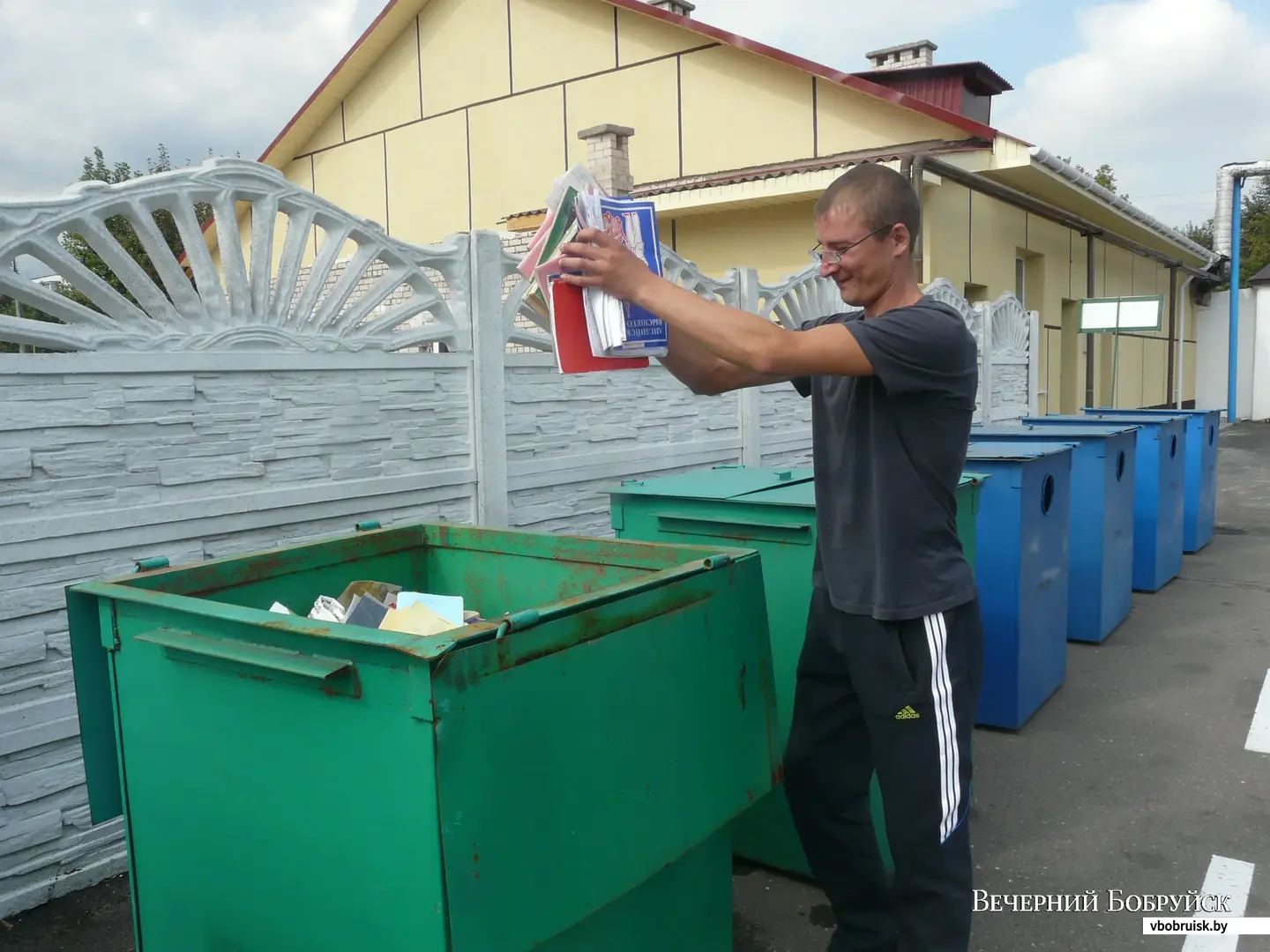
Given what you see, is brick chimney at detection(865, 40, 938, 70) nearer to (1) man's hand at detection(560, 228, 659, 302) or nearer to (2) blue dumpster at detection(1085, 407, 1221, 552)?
(2) blue dumpster at detection(1085, 407, 1221, 552)

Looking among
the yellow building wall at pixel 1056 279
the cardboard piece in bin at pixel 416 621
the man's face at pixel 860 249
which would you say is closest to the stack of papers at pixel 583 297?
the man's face at pixel 860 249

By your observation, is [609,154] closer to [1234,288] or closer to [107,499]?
[107,499]

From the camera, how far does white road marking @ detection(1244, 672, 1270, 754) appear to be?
4539mm

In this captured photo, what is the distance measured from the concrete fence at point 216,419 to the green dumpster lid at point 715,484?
3.50ft

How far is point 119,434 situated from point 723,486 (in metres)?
1.98

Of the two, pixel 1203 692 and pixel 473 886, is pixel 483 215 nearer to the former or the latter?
pixel 1203 692

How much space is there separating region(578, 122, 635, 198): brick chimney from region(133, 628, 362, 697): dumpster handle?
1138 cm

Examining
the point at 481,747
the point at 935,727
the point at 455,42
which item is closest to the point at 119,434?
the point at 481,747

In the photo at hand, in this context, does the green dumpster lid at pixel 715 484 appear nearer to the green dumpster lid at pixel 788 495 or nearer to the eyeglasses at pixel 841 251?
the green dumpster lid at pixel 788 495

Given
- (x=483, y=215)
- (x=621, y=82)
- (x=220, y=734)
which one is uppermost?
(x=621, y=82)

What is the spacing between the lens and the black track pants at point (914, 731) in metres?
2.34

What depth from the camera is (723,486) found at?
355 cm

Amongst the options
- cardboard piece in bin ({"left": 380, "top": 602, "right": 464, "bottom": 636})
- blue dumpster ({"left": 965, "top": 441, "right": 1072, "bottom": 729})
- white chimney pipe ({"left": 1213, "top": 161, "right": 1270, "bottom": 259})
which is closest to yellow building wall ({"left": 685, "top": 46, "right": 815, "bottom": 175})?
blue dumpster ({"left": 965, "top": 441, "right": 1072, "bottom": 729})

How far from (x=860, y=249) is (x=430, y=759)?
1.53 meters
